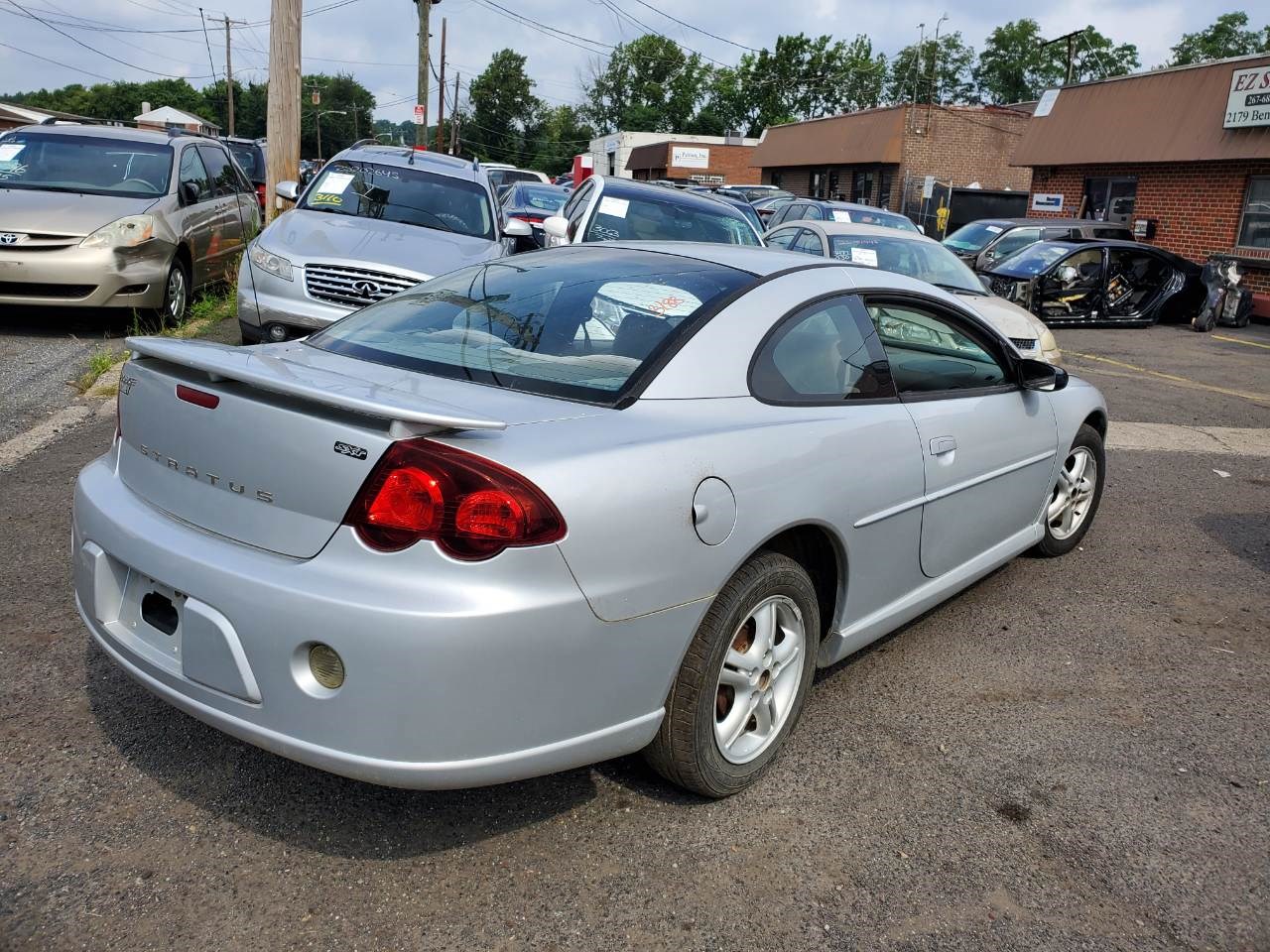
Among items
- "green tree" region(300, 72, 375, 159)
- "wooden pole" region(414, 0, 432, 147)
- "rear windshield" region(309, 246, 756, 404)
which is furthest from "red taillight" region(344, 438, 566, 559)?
"green tree" region(300, 72, 375, 159)

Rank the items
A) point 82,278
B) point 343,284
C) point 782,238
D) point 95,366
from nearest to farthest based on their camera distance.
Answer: point 343,284 → point 95,366 → point 82,278 → point 782,238

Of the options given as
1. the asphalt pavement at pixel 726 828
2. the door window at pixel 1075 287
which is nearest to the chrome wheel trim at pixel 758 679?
the asphalt pavement at pixel 726 828

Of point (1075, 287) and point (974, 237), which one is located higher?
point (974, 237)

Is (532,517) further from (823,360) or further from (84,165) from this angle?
(84,165)

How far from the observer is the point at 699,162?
5875 cm

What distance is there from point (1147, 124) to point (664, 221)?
1621 cm

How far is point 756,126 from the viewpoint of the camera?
9638 cm

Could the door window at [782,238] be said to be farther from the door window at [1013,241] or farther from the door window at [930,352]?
the door window at [1013,241]

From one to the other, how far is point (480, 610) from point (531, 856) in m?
0.81

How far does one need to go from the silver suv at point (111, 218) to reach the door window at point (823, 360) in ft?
24.1

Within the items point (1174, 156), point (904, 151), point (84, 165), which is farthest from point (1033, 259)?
point (904, 151)

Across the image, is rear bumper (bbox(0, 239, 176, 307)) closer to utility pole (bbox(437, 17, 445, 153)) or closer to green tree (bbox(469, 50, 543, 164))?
utility pole (bbox(437, 17, 445, 153))

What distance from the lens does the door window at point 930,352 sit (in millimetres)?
3910

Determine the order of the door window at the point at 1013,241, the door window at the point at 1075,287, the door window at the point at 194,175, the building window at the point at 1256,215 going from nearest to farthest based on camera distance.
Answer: the door window at the point at 194,175 → the door window at the point at 1075,287 → the door window at the point at 1013,241 → the building window at the point at 1256,215
